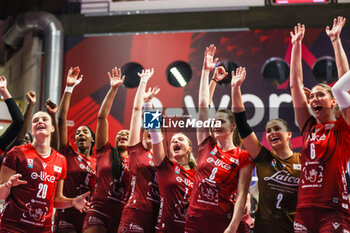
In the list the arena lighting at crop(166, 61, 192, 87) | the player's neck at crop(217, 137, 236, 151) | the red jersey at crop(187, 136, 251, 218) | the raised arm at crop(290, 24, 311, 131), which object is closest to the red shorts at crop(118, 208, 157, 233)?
the red jersey at crop(187, 136, 251, 218)

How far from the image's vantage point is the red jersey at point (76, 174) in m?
5.57

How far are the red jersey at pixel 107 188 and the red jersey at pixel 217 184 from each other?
4.30 ft

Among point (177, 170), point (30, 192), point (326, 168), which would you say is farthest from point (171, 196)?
point (326, 168)

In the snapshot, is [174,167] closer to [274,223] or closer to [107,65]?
[274,223]

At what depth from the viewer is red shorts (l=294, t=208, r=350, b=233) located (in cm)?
364

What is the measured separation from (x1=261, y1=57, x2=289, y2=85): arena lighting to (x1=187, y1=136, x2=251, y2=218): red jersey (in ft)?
10.9

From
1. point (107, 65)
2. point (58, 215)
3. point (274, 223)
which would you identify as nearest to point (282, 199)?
point (274, 223)

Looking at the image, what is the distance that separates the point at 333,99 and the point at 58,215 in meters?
3.52

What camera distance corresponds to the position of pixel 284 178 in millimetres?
4426

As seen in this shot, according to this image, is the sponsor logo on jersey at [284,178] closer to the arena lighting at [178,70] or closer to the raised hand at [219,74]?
the raised hand at [219,74]

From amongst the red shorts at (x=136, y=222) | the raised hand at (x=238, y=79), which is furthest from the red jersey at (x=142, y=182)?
the raised hand at (x=238, y=79)

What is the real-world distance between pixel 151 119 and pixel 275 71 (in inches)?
134

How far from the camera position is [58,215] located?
5.66 metres

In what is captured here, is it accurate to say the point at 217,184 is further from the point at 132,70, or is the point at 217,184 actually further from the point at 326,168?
the point at 132,70
